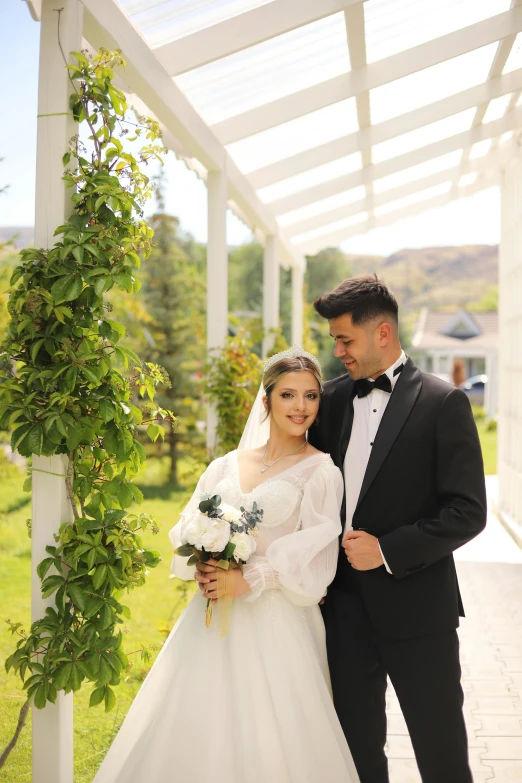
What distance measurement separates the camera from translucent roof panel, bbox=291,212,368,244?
9.52 m

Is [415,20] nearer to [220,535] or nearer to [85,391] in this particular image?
[85,391]

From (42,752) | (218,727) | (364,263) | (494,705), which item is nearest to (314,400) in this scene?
(218,727)

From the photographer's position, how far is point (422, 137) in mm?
6770

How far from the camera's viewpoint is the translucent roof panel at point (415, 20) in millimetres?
4250

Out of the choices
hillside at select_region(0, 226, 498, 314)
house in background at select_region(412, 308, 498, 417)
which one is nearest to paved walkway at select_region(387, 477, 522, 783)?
house in background at select_region(412, 308, 498, 417)

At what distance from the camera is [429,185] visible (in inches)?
328

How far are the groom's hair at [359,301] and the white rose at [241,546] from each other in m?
0.85

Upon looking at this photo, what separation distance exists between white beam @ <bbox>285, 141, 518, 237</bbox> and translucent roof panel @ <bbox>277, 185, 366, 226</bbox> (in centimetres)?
5

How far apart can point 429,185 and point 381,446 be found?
6164mm

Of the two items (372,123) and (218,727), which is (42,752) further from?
(372,123)

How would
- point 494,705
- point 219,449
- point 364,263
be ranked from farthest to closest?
point 364,263, point 219,449, point 494,705

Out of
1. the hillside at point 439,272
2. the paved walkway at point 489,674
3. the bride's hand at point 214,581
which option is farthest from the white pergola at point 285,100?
the hillside at point 439,272

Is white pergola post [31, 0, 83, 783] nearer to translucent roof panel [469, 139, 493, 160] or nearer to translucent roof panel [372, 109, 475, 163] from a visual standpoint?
translucent roof panel [372, 109, 475, 163]

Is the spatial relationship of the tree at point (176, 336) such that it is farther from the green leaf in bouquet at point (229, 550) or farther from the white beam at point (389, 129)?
the green leaf in bouquet at point (229, 550)
